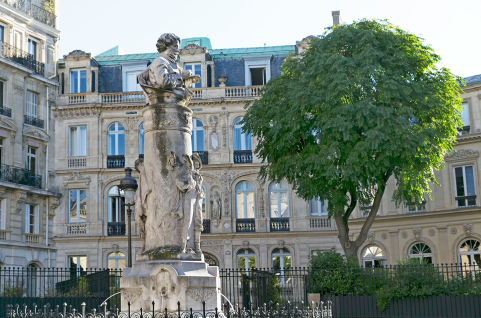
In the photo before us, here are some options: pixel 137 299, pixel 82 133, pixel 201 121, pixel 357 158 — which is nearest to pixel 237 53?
pixel 201 121

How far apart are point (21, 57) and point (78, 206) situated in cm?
843

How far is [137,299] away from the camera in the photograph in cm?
969

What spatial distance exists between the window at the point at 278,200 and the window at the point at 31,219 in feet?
40.8

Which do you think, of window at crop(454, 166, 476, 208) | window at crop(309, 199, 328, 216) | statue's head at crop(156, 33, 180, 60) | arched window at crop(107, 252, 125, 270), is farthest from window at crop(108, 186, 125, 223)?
statue's head at crop(156, 33, 180, 60)

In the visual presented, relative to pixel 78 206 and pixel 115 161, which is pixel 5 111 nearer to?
pixel 115 161

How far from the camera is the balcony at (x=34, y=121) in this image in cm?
3303

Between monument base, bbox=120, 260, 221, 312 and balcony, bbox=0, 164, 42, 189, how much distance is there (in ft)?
75.6

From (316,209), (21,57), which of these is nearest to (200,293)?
(316,209)

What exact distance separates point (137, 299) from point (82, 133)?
27.2 meters

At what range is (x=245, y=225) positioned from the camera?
34.3 m

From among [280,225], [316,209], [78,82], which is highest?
[78,82]

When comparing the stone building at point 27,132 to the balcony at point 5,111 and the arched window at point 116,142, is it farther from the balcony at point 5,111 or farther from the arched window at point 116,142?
the arched window at point 116,142

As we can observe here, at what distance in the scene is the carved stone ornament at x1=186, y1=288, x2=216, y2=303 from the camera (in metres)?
9.50

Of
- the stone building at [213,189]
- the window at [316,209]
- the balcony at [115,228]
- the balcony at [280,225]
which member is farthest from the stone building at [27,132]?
the window at [316,209]
